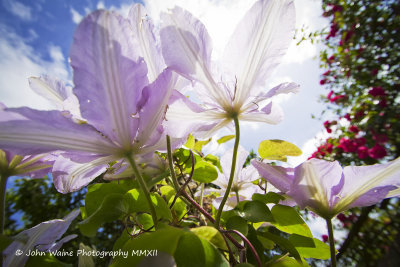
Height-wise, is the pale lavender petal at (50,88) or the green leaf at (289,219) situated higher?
the pale lavender petal at (50,88)

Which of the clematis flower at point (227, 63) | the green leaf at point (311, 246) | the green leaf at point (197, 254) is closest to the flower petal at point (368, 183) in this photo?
the green leaf at point (311, 246)

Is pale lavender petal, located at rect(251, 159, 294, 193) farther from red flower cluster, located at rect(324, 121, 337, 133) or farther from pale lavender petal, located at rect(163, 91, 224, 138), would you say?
red flower cluster, located at rect(324, 121, 337, 133)

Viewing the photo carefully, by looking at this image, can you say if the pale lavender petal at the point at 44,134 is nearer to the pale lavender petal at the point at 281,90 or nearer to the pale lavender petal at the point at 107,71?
the pale lavender petal at the point at 107,71

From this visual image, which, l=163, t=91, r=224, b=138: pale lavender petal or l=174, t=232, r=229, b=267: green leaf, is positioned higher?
l=163, t=91, r=224, b=138: pale lavender petal

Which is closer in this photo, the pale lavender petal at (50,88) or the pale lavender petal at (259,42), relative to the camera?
the pale lavender petal at (259,42)

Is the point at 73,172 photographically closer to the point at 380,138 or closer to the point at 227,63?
the point at 227,63

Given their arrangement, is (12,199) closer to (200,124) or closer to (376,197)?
(200,124)

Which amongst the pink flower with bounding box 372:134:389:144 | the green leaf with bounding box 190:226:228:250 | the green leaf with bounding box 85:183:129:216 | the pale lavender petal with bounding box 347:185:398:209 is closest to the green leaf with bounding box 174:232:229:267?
the green leaf with bounding box 190:226:228:250
